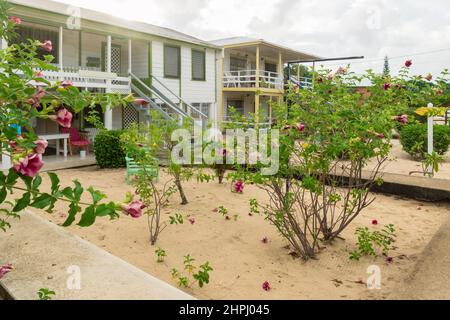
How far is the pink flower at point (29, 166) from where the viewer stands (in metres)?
1.88

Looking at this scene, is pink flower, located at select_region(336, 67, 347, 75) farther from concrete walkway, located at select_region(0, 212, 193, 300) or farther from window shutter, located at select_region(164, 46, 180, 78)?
window shutter, located at select_region(164, 46, 180, 78)

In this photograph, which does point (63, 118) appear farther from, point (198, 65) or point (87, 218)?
point (198, 65)

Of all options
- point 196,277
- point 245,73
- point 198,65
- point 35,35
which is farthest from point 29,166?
point 245,73

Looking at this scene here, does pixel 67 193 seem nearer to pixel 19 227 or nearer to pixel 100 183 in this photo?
pixel 19 227

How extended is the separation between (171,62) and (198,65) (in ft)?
6.45

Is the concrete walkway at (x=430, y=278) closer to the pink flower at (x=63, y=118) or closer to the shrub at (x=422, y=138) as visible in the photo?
the pink flower at (x=63, y=118)

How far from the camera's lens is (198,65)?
19.6m

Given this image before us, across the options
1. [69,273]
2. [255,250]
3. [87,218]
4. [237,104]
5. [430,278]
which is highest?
[237,104]

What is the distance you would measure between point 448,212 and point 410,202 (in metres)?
0.77

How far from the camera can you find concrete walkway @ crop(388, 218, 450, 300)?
316 centimetres

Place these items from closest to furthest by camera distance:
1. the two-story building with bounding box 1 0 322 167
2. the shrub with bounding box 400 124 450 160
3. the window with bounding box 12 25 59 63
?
the two-story building with bounding box 1 0 322 167 → the shrub with bounding box 400 124 450 160 → the window with bounding box 12 25 59 63

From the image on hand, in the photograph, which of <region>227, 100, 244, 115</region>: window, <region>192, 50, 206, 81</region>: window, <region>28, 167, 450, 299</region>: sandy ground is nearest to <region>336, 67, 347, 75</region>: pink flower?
<region>28, 167, 450, 299</region>: sandy ground

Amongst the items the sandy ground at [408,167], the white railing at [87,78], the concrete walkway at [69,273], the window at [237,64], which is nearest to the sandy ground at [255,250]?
the concrete walkway at [69,273]

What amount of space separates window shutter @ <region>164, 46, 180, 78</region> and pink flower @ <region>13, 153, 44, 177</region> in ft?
53.6
